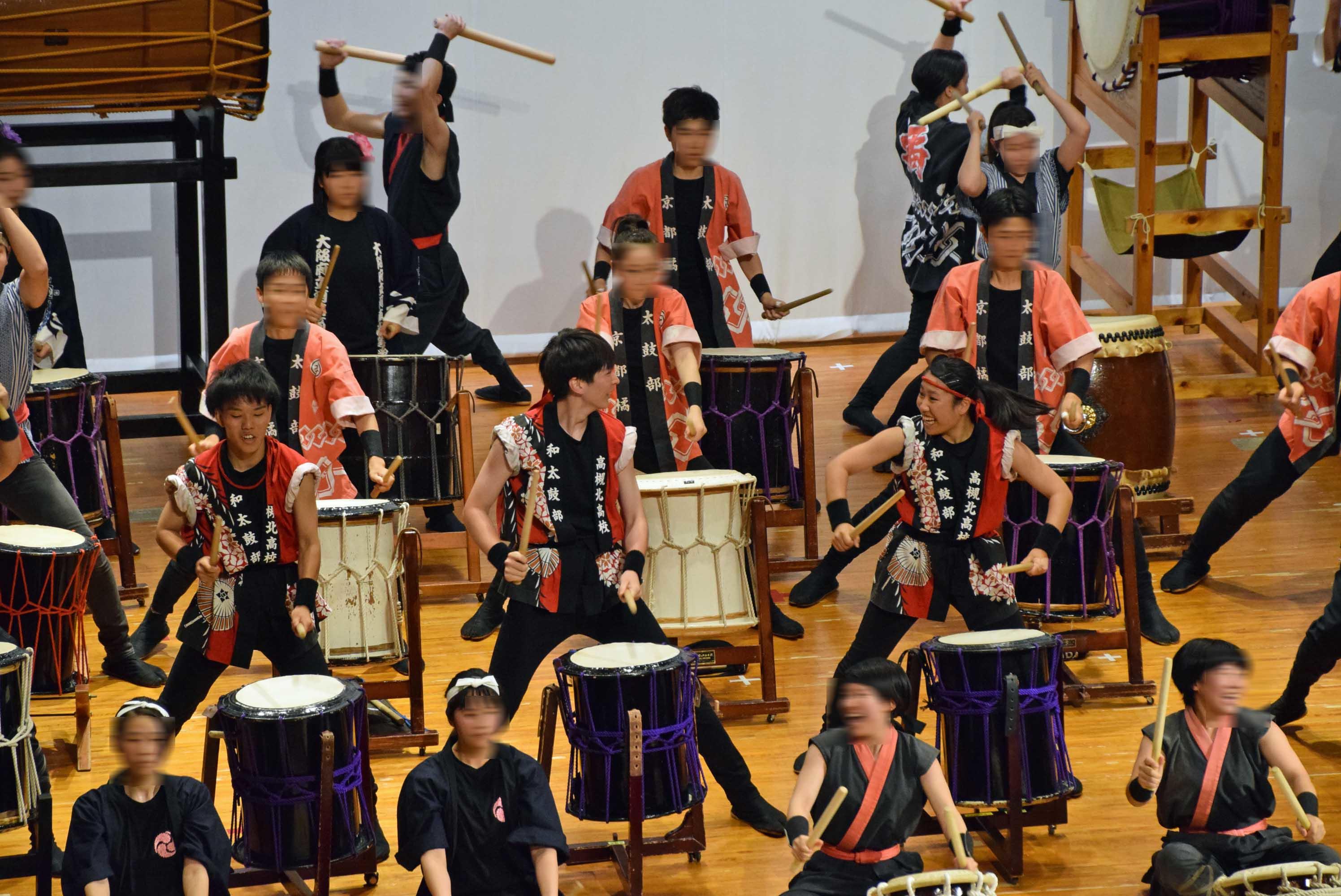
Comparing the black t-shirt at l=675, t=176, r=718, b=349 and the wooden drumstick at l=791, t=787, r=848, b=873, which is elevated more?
the black t-shirt at l=675, t=176, r=718, b=349

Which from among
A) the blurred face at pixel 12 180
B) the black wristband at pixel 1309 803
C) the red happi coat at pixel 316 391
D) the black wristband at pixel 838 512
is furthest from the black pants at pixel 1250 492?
the blurred face at pixel 12 180

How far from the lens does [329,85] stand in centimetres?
716

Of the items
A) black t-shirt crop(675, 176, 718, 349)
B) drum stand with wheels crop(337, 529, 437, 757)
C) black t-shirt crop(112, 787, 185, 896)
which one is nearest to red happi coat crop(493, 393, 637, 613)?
drum stand with wheels crop(337, 529, 437, 757)

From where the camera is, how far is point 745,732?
418cm

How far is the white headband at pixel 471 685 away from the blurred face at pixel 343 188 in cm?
234

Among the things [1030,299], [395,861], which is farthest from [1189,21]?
[395,861]

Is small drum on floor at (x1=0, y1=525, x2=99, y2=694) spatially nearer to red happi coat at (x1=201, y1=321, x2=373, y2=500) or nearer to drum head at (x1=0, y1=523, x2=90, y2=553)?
drum head at (x1=0, y1=523, x2=90, y2=553)

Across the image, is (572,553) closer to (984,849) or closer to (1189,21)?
(984,849)

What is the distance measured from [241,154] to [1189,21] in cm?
430

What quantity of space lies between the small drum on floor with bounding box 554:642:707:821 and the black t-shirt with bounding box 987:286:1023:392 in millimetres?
1669

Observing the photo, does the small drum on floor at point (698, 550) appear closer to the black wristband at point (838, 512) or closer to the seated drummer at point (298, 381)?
the black wristband at point (838, 512)

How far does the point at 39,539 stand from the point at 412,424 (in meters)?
1.36

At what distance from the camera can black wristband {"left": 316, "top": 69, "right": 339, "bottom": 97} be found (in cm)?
712

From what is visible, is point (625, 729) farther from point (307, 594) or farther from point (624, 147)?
point (624, 147)
